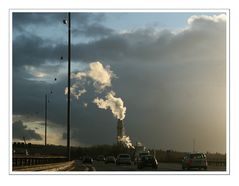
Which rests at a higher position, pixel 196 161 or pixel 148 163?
pixel 196 161

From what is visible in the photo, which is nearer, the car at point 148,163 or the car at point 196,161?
the car at point 196,161

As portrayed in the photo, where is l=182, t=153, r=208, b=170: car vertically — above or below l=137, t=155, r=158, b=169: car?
above

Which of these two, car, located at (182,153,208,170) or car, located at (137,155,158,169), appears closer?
car, located at (182,153,208,170)

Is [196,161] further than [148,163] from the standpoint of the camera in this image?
No

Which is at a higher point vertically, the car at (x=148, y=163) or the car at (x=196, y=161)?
the car at (x=196, y=161)
